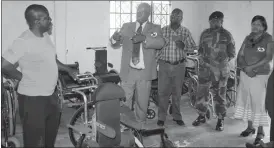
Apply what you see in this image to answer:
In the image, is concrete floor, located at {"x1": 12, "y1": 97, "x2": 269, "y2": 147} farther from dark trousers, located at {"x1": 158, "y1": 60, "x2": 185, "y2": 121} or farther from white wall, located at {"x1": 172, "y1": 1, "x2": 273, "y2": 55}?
white wall, located at {"x1": 172, "y1": 1, "x2": 273, "y2": 55}

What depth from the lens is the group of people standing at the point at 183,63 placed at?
11.4 ft

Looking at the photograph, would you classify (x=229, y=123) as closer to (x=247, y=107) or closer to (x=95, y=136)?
(x=247, y=107)

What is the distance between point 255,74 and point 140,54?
52.8 inches

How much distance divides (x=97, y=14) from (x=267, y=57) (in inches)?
138

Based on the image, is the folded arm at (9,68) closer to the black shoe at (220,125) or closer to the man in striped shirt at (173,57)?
the man in striped shirt at (173,57)

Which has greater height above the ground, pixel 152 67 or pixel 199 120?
pixel 152 67

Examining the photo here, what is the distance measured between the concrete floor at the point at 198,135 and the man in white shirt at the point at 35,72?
1.35m

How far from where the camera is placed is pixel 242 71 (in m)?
3.64

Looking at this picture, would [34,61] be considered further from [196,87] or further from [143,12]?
[196,87]

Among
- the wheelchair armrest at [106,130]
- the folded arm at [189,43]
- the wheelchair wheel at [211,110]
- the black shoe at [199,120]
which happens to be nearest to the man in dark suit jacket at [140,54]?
the folded arm at [189,43]

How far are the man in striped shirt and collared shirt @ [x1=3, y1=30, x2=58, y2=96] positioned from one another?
1.90 meters

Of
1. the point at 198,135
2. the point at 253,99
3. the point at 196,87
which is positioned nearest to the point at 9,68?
the point at 198,135

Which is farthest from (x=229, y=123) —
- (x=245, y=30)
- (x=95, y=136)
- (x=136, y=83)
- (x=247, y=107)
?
(x=95, y=136)

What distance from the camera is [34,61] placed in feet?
7.00
